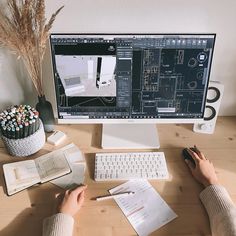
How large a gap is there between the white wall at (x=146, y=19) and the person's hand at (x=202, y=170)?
0.48 metres

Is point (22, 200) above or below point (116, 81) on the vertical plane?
below

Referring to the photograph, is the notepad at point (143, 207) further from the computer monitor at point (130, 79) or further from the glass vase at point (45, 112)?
the glass vase at point (45, 112)

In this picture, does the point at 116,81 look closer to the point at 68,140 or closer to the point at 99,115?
the point at 99,115

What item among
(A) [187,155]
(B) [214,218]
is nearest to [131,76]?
(A) [187,155]

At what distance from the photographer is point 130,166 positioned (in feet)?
4.11

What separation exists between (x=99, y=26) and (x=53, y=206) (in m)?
0.76

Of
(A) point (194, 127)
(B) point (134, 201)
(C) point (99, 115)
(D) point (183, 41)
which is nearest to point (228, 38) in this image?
(D) point (183, 41)

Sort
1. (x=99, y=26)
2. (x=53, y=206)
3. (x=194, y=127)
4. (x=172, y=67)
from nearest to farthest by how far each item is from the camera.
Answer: (x=53, y=206)
(x=172, y=67)
(x=99, y=26)
(x=194, y=127)

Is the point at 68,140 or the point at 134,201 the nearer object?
the point at 134,201

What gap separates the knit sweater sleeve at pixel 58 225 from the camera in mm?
983

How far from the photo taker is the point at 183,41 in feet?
3.85

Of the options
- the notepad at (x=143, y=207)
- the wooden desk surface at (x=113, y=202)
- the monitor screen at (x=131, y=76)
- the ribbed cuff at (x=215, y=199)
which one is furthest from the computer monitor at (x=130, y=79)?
the ribbed cuff at (x=215, y=199)

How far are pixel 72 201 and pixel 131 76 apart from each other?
532 millimetres

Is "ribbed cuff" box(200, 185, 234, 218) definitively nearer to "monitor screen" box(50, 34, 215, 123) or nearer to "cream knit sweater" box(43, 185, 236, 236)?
"cream knit sweater" box(43, 185, 236, 236)
